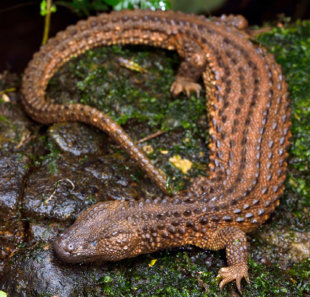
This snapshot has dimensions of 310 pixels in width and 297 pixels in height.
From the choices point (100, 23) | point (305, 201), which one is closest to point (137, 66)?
point (100, 23)

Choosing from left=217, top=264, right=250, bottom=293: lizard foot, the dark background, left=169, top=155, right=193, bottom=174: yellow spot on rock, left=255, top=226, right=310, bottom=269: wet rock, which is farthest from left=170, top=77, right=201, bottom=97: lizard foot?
left=217, top=264, right=250, bottom=293: lizard foot

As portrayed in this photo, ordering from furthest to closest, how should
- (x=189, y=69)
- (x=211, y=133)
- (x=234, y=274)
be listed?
(x=189, y=69), (x=211, y=133), (x=234, y=274)

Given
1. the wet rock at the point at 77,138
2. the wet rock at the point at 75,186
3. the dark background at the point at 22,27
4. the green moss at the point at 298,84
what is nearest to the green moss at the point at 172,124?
the green moss at the point at 298,84

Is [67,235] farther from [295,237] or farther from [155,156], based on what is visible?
[295,237]

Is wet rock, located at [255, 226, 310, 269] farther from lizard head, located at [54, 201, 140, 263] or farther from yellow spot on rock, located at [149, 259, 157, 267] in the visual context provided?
lizard head, located at [54, 201, 140, 263]

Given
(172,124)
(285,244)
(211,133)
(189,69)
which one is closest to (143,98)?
(172,124)

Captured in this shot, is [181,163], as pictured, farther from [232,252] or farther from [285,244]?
[285,244]
